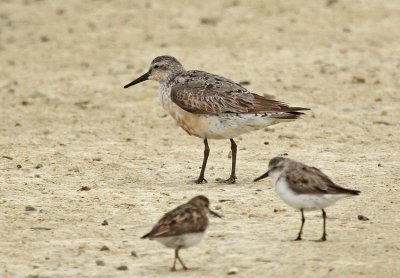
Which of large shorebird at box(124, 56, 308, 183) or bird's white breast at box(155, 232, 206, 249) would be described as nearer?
bird's white breast at box(155, 232, 206, 249)

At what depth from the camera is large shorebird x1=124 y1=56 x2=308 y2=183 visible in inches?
496

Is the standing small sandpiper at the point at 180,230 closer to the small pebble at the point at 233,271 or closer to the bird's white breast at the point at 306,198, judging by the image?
the small pebble at the point at 233,271

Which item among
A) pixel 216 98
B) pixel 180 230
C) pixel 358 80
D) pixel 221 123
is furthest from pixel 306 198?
pixel 358 80

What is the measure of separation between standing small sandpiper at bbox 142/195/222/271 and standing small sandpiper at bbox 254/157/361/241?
1.02m

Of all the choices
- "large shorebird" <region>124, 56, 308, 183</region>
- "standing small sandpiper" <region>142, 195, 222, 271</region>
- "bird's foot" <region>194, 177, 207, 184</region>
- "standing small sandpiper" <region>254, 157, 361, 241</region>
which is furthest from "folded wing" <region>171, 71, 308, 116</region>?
"standing small sandpiper" <region>142, 195, 222, 271</region>

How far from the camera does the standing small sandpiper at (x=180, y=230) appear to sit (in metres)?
8.95

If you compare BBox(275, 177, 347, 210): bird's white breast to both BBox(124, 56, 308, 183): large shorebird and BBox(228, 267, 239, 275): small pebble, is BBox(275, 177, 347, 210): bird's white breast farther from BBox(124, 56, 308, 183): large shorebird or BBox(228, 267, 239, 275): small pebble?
BBox(124, 56, 308, 183): large shorebird

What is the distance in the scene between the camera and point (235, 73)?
60.2 ft

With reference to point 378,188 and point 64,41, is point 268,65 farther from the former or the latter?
point 378,188

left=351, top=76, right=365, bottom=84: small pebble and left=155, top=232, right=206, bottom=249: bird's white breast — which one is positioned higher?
left=351, top=76, right=365, bottom=84: small pebble

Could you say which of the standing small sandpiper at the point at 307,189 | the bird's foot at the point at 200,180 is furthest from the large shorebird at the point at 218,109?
the standing small sandpiper at the point at 307,189

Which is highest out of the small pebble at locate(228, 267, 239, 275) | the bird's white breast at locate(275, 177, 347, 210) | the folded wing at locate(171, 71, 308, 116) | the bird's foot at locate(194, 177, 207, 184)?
the folded wing at locate(171, 71, 308, 116)

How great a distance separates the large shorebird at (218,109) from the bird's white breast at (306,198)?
264 centimetres

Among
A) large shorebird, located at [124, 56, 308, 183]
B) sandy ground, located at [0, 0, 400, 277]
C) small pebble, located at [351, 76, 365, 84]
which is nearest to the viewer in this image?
sandy ground, located at [0, 0, 400, 277]
